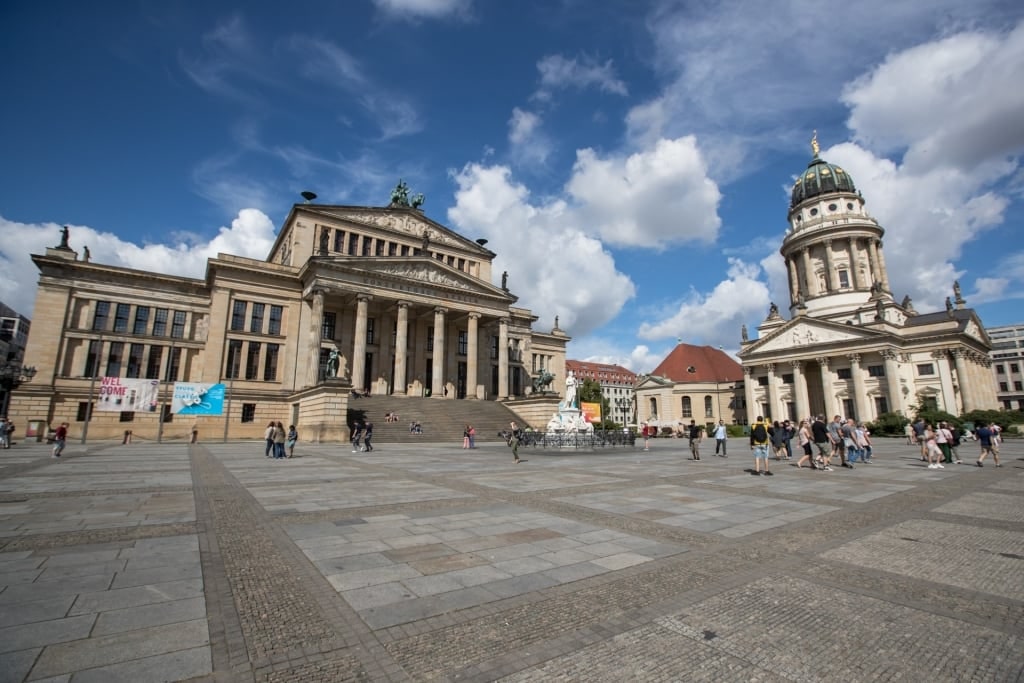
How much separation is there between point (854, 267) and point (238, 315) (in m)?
78.2

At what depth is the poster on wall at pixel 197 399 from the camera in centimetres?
3488

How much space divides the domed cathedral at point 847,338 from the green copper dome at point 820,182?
19cm

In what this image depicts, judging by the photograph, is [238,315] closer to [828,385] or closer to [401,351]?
Answer: [401,351]

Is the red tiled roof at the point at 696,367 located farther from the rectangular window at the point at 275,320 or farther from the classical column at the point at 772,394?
the rectangular window at the point at 275,320

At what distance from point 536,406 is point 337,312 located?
2030cm

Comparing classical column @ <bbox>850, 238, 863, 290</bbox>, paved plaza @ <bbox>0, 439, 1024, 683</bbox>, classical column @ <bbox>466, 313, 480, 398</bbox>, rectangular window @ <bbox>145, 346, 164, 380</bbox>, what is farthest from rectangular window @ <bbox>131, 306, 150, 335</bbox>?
classical column @ <bbox>850, 238, 863, 290</bbox>

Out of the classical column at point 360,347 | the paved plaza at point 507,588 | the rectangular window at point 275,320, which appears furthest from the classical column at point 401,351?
the paved plaza at point 507,588

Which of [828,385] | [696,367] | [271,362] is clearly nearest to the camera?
[271,362]

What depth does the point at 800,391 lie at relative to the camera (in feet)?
201

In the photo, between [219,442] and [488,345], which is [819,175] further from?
[219,442]

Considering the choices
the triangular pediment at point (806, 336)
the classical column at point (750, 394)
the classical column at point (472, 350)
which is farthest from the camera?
the classical column at point (750, 394)

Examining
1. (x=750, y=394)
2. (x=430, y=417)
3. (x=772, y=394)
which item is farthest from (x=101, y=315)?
(x=772, y=394)

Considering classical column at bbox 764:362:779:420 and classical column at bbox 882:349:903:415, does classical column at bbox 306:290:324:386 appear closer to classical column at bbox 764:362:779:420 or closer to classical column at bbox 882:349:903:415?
classical column at bbox 764:362:779:420

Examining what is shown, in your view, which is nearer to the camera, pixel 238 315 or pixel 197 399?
pixel 197 399
